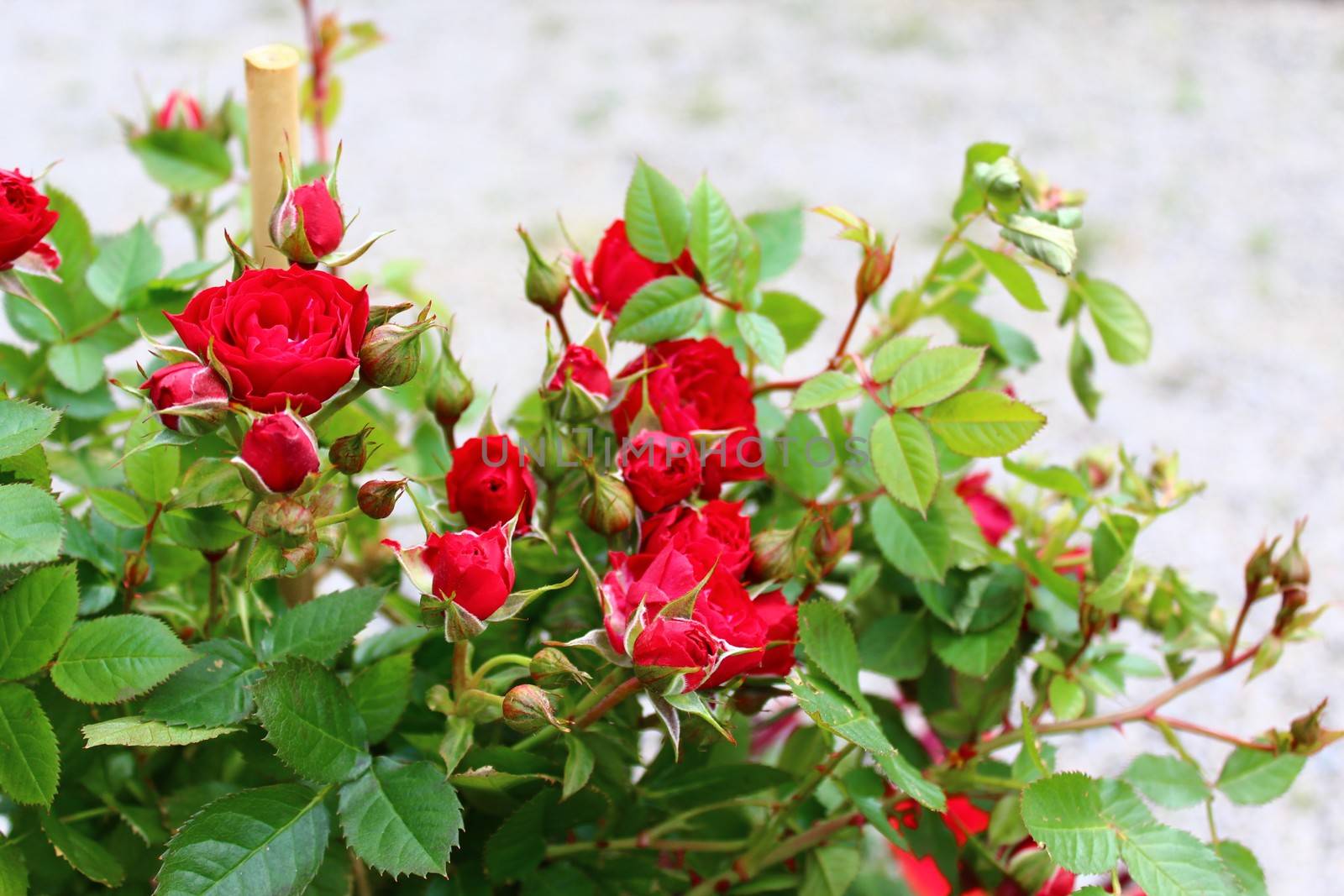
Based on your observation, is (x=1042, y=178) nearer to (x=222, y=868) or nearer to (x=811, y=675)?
(x=811, y=675)

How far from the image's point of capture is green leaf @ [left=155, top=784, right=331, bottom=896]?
366 mm

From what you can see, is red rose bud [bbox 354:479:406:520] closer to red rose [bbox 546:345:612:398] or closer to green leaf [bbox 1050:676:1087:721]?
red rose [bbox 546:345:612:398]

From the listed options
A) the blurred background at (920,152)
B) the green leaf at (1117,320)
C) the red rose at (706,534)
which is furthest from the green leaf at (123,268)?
the blurred background at (920,152)

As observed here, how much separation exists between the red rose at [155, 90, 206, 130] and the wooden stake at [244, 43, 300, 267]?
16 cm

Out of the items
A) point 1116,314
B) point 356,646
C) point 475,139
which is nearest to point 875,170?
point 475,139

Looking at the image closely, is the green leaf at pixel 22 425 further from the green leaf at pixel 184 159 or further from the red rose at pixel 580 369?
the green leaf at pixel 184 159

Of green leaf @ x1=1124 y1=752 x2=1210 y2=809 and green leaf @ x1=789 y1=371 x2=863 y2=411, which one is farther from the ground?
green leaf @ x1=789 y1=371 x2=863 y2=411

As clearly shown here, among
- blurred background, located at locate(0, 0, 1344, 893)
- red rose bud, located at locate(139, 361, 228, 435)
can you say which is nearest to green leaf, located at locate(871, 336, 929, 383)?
red rose bud, located at locate(139, 361, 228, 435)

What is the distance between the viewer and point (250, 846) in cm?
38

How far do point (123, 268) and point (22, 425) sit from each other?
17 centimetres

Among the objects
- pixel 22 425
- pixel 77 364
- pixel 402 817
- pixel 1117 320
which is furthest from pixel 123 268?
pixel 1117 320

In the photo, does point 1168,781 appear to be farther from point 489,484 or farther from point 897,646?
point 489,484

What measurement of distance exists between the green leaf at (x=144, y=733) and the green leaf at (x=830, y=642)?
0.17 metres

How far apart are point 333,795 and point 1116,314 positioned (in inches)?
13.8
